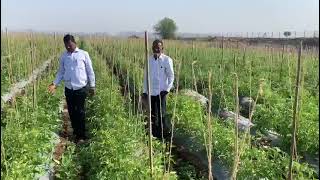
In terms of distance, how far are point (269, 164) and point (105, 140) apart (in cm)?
173

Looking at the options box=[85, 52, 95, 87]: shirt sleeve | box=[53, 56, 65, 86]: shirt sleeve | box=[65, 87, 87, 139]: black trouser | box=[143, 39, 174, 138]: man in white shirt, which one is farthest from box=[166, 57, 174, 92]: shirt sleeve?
box=[53, 56, 65, 86]: shirt sleeve

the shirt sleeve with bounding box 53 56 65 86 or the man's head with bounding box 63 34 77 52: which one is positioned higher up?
the man's head with bounding box 63 34 77 52

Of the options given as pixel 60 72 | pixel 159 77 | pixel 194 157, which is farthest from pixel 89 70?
pixel 194 157

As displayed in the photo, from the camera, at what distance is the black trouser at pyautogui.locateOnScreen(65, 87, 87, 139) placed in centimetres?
616

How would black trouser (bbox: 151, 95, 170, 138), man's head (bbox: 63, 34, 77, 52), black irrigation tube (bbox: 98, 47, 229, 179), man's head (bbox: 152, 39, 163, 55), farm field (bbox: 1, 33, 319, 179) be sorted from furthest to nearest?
black trouser (bbox: 151, 95, 170, 138), man's head (bbox: 63, 34, 77, 52), man's head (bbox: 152, 39, 163, 55), black irrigation tube (bbox: 98, 47, 229, 179), farm field (bbox: 1, 33, 319, 179)

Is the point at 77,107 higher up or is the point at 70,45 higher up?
the point at 70,45

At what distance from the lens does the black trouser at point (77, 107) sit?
6.16 m

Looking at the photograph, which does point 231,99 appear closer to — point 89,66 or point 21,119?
point 89,66

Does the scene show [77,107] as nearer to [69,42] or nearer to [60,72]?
[60,72]

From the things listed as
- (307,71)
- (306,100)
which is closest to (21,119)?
(306,100)

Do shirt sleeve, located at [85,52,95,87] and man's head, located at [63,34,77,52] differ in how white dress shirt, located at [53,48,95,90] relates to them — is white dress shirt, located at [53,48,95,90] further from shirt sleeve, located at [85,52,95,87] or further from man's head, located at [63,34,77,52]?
man's head, located at [63,34,77,52]

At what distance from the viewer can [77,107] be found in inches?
245

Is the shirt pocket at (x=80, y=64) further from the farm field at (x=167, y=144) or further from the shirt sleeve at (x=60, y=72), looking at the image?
the farm field at (x=167, y=144)

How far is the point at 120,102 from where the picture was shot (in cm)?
741
